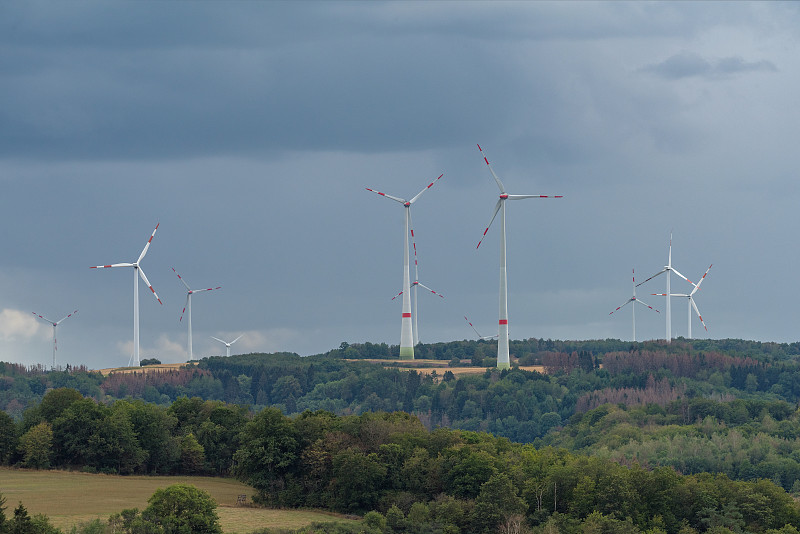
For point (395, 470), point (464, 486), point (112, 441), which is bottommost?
point (464, 486)

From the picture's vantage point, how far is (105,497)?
142875mm

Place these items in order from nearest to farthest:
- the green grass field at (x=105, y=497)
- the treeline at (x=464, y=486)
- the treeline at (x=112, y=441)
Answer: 1. the green grass field at (x=105, y=497)
2. the treeline at (x=464, y=486)
3. the treeline at (x=112, y=441)

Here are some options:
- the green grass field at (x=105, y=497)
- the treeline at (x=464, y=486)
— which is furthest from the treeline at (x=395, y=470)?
the green grass field at (x=105, y=497)

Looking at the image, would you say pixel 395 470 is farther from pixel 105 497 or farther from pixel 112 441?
pixel 112 441

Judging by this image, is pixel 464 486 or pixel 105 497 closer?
pixel 105 497

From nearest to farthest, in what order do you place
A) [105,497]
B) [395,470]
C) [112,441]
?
[105,497] → [395,470] → [112,441]

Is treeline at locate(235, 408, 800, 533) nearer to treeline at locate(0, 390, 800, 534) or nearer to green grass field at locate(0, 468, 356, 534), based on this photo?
treeline at locate(0, 390, 800, 534)

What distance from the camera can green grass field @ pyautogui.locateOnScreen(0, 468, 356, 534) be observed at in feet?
428

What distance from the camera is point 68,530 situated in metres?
119

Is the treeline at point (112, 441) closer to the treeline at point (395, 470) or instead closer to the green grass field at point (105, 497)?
the treeline at point (395, 470)

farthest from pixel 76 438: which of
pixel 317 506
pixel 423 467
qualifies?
pixel 423 467

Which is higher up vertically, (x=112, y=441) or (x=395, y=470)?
(x=112, y=441)

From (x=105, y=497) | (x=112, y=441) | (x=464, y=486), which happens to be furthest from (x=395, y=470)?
(x=112, y=441)

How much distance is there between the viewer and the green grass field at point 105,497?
130500 millimetres
